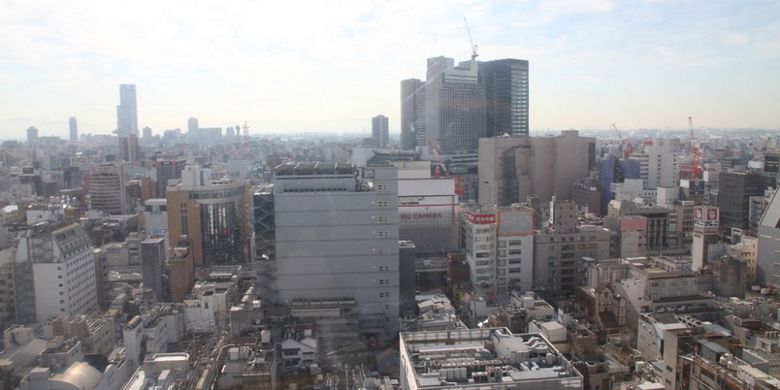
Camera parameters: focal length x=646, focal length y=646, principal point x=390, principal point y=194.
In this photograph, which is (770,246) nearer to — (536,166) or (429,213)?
(429,213)

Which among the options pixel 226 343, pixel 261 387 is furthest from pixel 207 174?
pixel 261 387

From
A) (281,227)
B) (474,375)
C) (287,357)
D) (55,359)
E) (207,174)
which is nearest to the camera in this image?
(474,375)

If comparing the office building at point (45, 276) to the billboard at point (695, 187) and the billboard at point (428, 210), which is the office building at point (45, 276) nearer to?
the billboard at point (428, 210)

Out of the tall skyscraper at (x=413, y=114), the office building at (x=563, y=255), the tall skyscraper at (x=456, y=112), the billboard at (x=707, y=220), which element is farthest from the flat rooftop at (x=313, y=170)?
the tall skyscraper at (x=413, y=114)

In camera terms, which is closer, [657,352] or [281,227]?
[657,352]

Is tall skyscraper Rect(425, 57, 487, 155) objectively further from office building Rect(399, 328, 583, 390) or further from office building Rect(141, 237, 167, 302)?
office building Rect(399, 328, 583, 390)

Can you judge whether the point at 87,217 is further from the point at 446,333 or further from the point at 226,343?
the point at 446,333
